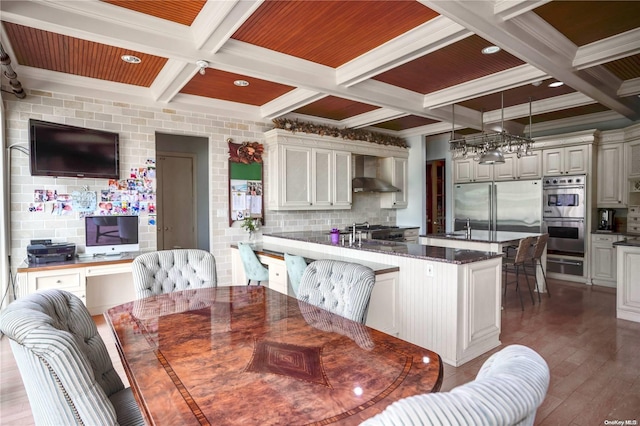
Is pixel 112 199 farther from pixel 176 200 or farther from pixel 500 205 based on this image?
pixel 500 205

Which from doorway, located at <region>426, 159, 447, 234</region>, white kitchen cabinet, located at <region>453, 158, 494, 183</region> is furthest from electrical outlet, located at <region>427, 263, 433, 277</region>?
doorway, located at <region>426, 159, 447, 234</region>

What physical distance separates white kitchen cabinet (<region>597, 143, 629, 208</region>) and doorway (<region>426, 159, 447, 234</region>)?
2850 mm

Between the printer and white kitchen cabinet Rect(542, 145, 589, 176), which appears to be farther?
white kitchen cabinet Rect(542, 145, 589, 176)

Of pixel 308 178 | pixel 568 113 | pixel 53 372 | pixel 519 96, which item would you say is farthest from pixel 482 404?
pixel 568 113

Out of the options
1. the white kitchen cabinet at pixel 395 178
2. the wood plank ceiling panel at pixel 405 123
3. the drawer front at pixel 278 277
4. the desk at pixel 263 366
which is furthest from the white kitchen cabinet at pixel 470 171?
the desk at pixel 263 366

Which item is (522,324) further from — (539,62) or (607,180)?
(607,180)

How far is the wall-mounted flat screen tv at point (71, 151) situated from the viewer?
3.61 m

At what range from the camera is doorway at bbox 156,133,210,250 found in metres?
6.07

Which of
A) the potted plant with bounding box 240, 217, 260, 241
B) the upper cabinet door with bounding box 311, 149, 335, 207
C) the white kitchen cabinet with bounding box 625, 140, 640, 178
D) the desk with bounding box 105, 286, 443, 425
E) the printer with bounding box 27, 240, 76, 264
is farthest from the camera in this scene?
the upper cabinet door with bounding box 311, 149, 335, 207

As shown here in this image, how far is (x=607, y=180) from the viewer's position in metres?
5.58

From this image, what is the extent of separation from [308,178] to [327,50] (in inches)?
95.6

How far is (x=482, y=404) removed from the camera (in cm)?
54

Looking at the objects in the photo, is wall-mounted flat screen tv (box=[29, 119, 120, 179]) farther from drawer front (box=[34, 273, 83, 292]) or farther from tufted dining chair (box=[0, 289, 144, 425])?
tufted dining chair (box=[0, 289, 144, 425])

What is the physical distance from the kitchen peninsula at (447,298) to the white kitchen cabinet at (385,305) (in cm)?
1
